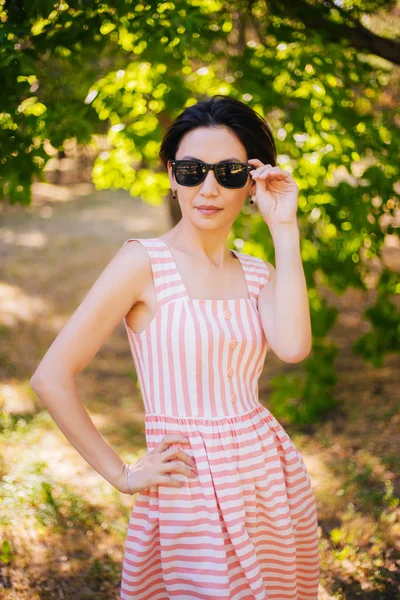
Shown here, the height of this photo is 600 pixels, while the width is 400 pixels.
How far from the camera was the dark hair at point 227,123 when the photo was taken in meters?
2.02

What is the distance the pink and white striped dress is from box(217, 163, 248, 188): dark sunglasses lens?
27 cm

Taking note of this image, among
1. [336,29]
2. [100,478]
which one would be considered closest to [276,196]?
[336,29]

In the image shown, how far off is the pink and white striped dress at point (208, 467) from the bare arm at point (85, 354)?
96 mm

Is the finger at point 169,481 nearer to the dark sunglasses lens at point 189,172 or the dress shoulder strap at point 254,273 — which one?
the dress shoulder strap at point 254,273

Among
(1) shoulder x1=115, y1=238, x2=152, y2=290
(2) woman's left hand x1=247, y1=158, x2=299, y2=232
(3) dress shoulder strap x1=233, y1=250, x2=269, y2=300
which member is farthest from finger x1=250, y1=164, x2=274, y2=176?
(1) shoulder x1=115, y1=238, x2=152, y2=290

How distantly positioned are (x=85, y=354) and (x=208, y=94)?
272 cm

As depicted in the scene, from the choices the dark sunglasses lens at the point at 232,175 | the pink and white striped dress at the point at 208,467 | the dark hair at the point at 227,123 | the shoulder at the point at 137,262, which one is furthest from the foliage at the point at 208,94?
the pink and white striped dress at the point at 208,467

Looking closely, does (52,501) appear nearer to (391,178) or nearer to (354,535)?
(354,535)

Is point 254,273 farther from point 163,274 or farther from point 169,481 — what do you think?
point 169,481

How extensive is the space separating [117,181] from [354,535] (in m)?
2.75

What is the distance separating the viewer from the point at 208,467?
1838 millimetres

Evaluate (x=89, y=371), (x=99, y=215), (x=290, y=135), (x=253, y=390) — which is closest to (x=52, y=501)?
(x=253, y=390)

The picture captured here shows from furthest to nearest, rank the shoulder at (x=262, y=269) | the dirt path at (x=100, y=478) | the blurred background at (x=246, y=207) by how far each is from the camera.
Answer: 1. the dirt path at (x=100, y=478)
2. the blurred background at (x=246, y=207)
3. the shoulder at (x=262, y=269)

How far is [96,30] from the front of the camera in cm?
275
